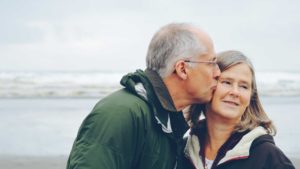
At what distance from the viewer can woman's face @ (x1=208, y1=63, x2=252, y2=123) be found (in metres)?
3.72

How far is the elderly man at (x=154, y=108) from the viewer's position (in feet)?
9.78

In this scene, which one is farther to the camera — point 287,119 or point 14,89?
point 14,89

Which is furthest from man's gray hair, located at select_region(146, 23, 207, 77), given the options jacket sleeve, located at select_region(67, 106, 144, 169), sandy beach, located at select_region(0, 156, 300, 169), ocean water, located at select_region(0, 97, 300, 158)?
ocean water, located at select_region(0, 97, 300, 158)

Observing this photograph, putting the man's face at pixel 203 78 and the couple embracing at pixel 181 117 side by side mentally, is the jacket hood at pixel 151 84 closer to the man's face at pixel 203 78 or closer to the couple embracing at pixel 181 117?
the couple embracing at pixel 181 117

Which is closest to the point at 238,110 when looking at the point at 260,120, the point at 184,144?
the point at 260,120

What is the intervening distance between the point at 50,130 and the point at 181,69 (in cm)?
1039

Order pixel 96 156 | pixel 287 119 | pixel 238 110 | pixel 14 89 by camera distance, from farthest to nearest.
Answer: pixel 14 89
pixel 287 119
pixel 238 110
pixel 96 156

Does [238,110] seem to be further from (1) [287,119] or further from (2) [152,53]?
(1) [287,119]

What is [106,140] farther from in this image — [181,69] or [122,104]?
[181,69]

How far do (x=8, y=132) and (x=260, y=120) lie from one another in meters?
10.4

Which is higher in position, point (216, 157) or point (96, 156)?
point (96, 156)

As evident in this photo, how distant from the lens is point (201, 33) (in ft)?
11.1

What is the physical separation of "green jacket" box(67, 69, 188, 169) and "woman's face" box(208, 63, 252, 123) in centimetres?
39

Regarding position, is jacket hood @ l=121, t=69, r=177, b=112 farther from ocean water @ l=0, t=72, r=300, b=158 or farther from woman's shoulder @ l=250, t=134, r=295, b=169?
ocean water @ l=0, t=72, r=300, b=158
